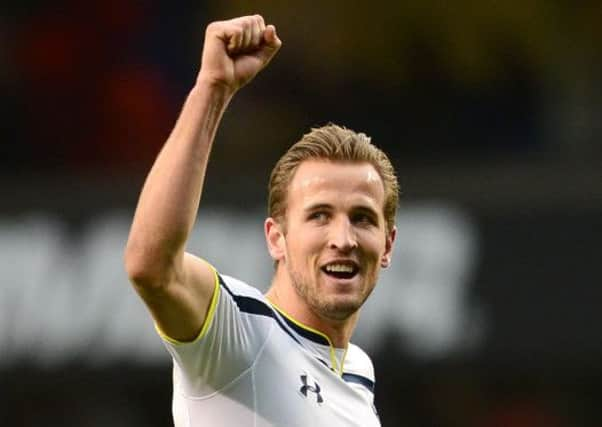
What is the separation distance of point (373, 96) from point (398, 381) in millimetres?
2006

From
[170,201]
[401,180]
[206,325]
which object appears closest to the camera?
[170,201]

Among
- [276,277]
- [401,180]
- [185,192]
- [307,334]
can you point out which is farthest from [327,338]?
[401,180]

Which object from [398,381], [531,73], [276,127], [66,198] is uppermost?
[531,73]

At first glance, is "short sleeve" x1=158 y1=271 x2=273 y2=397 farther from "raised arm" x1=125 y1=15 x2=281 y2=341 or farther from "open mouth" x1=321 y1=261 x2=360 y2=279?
"open mouth" x1=321 y1=261 x2=360 y2=279

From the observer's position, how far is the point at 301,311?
14.4 ft

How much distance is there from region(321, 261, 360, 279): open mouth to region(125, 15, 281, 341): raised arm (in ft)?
2.00

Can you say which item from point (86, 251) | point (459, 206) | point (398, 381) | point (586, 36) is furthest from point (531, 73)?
point (86, 251)

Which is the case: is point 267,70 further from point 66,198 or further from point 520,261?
point 520,261

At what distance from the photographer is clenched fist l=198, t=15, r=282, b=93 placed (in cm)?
360

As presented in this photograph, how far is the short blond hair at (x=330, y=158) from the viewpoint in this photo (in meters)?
4.48

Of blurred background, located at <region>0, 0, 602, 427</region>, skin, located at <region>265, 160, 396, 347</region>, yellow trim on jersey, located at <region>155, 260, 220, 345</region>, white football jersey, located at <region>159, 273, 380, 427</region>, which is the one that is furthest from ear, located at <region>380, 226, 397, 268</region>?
blurred background, located at <region>0, 0, 602, 427</region>

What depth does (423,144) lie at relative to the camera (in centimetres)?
1003

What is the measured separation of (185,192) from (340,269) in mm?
903

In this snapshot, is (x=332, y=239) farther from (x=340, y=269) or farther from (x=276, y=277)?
(x=276, y=277)
